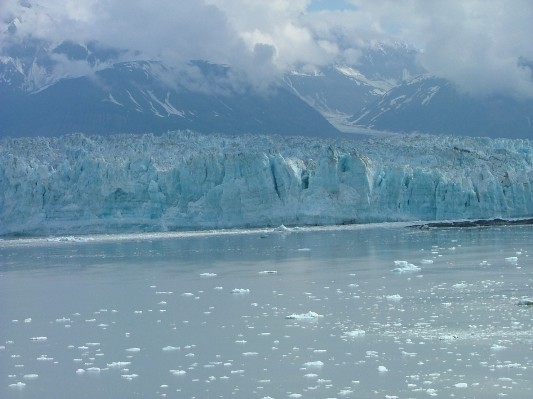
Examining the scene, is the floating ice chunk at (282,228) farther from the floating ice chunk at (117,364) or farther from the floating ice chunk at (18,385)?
the floating ice chunk at (18,385)

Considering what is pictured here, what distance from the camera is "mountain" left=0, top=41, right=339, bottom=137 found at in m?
102

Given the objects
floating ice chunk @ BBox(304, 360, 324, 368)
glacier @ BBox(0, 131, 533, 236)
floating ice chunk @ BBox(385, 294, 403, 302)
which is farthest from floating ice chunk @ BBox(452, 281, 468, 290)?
glacier @ BBox(0, 131, 533, 236)

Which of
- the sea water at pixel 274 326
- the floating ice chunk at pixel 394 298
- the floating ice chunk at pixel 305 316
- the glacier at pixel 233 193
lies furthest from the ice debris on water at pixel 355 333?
the glacier at pixel 233 193

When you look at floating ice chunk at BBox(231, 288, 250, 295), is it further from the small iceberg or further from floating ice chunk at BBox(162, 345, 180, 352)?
the small iceberg

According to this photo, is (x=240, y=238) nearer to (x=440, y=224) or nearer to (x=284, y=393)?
(x=440, y=224)

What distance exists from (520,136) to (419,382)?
101 metres

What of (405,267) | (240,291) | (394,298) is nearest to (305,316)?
(394,298)

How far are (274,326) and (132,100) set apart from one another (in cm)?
9823

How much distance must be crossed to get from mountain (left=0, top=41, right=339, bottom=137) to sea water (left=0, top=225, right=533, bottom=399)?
81.8 m

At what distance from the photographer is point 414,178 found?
3416 centimetres

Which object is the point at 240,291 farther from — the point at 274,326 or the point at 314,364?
the point at 314,364

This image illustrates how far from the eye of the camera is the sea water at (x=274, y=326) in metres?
Answer: 8.90

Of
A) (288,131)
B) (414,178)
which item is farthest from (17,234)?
(288,131)

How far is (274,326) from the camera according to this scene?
11.8 metres
